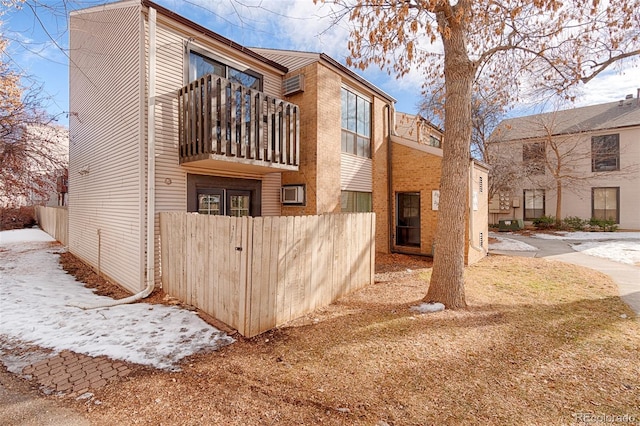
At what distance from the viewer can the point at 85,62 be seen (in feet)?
30.7

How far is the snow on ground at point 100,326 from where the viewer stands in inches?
148

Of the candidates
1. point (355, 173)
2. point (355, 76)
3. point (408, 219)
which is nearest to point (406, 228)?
point (408, 219)

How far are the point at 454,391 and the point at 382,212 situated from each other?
904 centimetres

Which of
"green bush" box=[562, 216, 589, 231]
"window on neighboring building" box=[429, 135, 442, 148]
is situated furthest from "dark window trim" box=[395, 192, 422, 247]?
"green bush" box=[562, 216, 589, 231]

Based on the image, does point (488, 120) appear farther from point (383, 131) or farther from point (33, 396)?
point (33, 396)

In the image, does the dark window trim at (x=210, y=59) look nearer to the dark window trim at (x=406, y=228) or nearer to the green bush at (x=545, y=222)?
the dark window trim at (x=406, y=228)

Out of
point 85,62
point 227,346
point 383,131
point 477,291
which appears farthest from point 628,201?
point 85,62

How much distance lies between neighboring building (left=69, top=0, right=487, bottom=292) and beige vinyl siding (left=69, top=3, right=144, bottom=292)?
0.05 meters

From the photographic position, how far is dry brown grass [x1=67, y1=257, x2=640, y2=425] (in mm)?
2549

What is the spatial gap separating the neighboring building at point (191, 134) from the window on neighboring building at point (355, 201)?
0.07 metres

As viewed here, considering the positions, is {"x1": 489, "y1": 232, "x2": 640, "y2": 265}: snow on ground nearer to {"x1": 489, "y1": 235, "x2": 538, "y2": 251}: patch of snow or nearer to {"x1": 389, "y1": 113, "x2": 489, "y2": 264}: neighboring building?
{"x1": 489, "y1": 235, "x2": 538, "y2": 251}: patch of snow

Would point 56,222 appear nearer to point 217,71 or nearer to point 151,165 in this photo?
point 151,165

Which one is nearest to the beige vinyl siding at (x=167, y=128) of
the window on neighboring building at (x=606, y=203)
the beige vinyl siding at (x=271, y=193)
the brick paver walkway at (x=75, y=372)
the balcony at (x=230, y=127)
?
the balcony at (x=230, y=127)

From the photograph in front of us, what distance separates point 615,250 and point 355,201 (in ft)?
37.7
